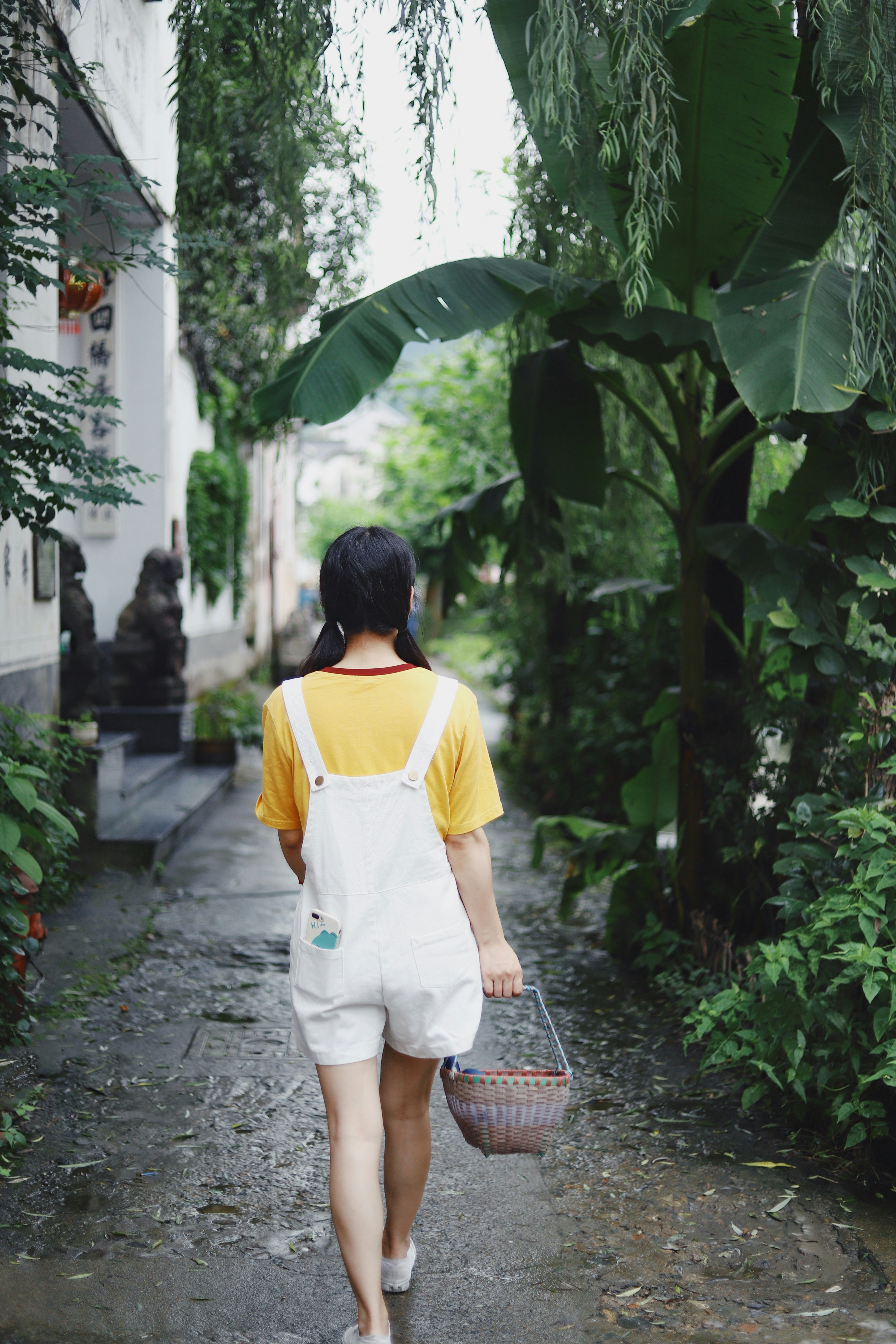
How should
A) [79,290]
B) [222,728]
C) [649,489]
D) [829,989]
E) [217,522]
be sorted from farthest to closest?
[217,522] < [222,728] < [649,489] < [79,290] < [829,989]

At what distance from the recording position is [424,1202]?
341 centimetres

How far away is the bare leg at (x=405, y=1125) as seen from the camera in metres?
2.67

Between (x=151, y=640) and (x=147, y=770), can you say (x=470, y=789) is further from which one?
(x=151, y=640)

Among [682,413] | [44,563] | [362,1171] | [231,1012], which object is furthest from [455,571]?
[362,1171]

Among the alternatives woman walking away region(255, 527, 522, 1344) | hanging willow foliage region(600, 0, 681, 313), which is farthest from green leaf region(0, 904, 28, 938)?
hanging willow foliage region(600, 0, 681, 313)

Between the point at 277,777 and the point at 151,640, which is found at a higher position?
the point at 277,777

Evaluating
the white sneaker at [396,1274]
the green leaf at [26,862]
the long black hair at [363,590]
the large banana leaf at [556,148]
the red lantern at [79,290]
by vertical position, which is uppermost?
the large banana leaf at [556,148]

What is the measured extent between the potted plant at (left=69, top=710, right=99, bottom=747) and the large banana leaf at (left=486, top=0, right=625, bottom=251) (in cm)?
408

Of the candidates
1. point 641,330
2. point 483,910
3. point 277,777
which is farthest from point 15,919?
point 641,330

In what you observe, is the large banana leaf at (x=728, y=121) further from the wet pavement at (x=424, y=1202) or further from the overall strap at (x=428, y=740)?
the wet pavement at (x=424, y=1202)

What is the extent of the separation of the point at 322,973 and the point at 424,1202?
4.40 feet

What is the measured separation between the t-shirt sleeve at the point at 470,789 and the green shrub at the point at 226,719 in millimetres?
8010

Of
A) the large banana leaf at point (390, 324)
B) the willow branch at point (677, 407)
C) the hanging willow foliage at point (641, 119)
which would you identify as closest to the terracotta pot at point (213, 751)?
the willow branch at point (677, 407)

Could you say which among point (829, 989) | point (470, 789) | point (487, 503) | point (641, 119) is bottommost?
point (829, 989)
